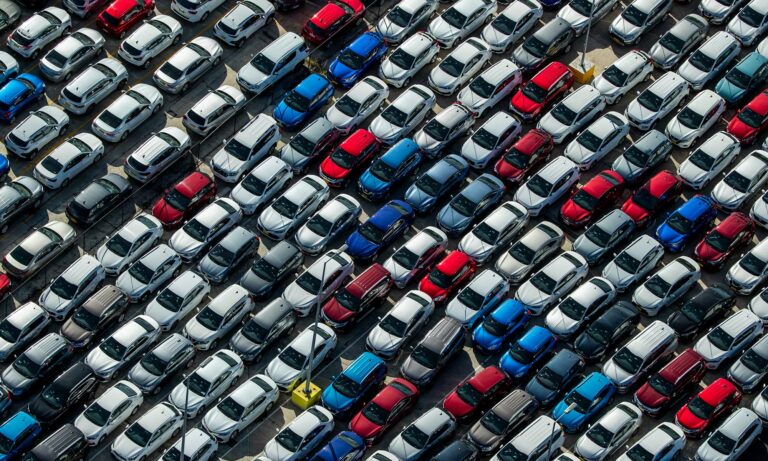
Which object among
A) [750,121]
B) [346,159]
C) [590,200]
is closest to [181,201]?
[346,159]

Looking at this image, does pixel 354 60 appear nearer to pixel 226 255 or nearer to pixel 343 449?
pixel 226 255

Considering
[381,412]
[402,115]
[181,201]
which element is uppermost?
[402,115]

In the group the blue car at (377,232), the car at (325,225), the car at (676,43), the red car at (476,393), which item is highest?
the car at (676,43)

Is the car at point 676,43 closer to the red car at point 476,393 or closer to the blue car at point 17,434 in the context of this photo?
the red car at point 476,393

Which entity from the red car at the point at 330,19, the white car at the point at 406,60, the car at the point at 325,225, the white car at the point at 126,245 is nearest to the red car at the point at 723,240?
the car at the point at 325,225

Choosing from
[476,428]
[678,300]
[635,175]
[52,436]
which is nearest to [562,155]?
[635,175]

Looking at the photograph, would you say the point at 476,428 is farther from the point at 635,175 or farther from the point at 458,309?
the point at 635,175
